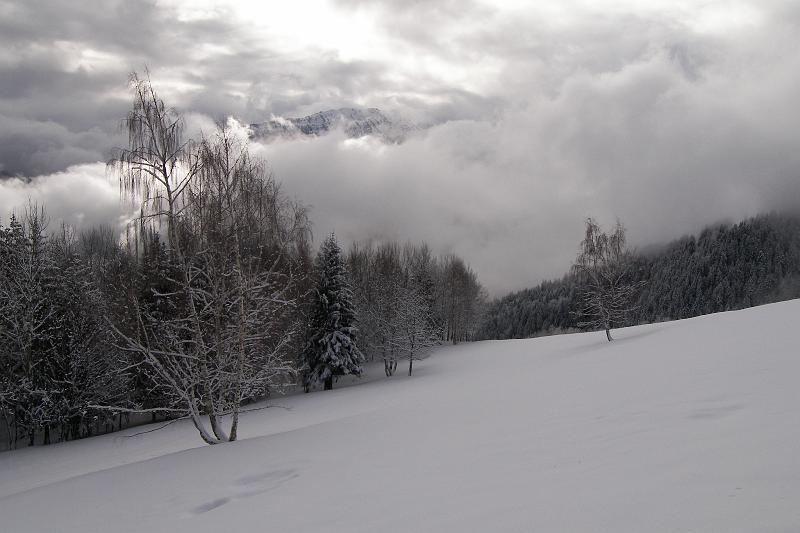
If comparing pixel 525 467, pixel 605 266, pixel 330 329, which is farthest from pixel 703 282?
pixel 525 467

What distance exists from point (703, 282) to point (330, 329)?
357 feet

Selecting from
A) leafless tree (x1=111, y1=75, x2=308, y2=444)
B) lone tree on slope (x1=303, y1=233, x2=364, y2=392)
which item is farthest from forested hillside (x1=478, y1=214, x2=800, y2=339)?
leafless tree (x1=111, y1=75, x2=308, y2=444)

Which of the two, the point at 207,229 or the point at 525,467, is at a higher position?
the point at 207,229

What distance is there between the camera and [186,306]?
513 inches

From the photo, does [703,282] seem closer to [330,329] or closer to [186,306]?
[330,329]

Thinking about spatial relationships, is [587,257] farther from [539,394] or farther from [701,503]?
[701,503]

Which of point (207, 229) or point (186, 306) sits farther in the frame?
point (186, 306)

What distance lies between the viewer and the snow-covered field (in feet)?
11.6

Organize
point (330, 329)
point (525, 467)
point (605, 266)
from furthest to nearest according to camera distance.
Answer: point (330, 329) < point (605, 266) < point (525, 467)

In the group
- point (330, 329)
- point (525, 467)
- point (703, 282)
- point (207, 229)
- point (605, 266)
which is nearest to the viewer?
point (525, 467)

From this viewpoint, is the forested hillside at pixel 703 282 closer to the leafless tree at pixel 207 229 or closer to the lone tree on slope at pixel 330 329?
the lone tree on slope at pixel 330 329

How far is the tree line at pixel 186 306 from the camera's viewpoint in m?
10.2

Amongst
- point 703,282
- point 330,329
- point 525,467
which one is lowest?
point 525,467

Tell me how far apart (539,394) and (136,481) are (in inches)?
312
